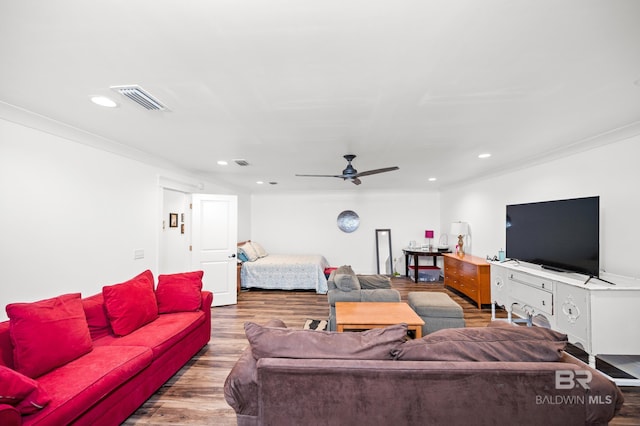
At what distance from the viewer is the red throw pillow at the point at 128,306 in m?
2.44

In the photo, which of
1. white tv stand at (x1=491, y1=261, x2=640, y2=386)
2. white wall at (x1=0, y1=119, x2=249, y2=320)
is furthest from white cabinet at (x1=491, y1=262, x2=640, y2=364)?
white wall at (x1=0, y1=119, x2=249, y2=320)

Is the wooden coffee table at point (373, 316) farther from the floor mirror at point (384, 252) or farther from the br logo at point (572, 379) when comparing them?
the floor mirror at point (384, 252)

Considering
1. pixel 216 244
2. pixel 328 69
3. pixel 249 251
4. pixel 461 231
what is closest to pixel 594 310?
pixel 328 69

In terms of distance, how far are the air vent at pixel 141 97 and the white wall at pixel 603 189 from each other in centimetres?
444

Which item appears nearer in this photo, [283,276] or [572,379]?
[572,379]

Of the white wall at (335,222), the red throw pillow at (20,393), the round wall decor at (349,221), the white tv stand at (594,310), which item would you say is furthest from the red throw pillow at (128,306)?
the round wall decor at (349,221)

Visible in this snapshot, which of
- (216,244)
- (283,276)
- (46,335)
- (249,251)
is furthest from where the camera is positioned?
(249,251)

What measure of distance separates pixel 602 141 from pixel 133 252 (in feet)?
19.1

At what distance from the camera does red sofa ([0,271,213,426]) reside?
1475mm

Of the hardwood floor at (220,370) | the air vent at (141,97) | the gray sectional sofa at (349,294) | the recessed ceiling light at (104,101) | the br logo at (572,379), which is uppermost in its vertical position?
the recessed ceiling light at (104,101)

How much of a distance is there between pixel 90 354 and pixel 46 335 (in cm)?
36

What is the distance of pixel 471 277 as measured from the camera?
4.78 metres

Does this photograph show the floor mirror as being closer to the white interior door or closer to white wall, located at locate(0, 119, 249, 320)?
the white interior door

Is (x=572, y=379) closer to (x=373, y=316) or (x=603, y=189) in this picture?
(x=373, y=316)
